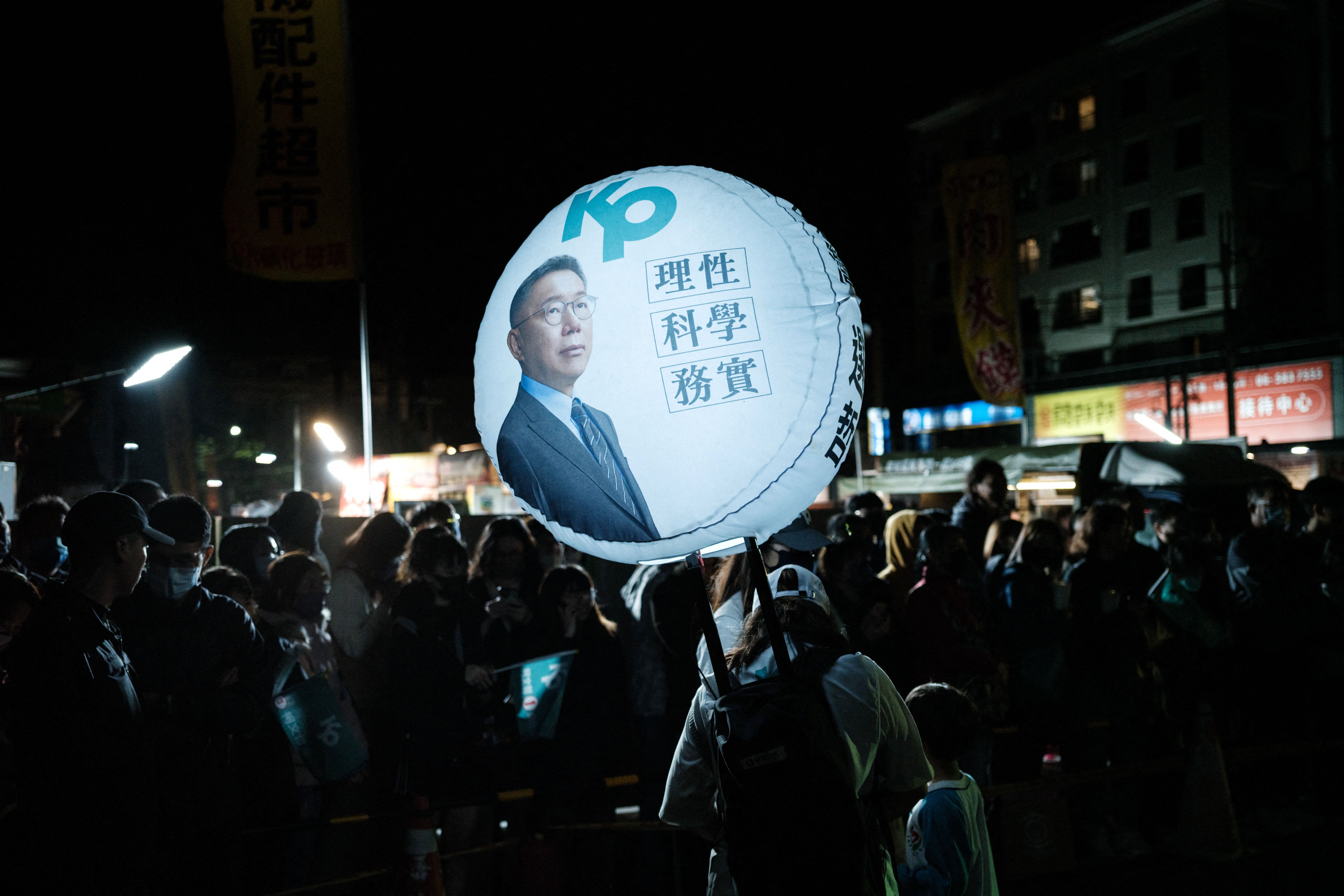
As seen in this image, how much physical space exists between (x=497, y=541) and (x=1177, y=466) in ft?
29.8

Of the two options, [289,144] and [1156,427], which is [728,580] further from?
[1156,427]

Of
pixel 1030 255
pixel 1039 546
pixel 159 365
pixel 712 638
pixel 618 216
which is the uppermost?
pixel 1030 255

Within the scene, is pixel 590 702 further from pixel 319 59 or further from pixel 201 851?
pixel 319 59

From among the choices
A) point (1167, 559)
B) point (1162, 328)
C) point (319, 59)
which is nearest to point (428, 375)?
point (1162, 328)

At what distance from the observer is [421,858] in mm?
4055

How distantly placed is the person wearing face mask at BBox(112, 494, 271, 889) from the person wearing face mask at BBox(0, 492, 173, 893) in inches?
13.2

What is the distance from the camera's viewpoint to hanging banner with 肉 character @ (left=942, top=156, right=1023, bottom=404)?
15164 millimetres

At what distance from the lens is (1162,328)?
33875 mm

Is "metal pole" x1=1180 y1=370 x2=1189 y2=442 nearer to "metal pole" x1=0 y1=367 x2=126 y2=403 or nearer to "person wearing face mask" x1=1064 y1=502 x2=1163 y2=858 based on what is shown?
"person wearing face mask" x1=1064 y1=502 x2=1163 y2=858

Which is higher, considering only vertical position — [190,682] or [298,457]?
[298,457]

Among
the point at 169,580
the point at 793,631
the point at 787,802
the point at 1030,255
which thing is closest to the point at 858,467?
the point at 169,580

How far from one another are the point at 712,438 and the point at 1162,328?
36.6 m

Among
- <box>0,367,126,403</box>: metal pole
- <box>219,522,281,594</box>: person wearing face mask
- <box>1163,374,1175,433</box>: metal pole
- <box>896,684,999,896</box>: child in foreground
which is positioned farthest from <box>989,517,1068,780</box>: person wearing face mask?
<box>1163,374,1175,433</box>: metal pole

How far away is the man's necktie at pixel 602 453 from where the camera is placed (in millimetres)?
2152
